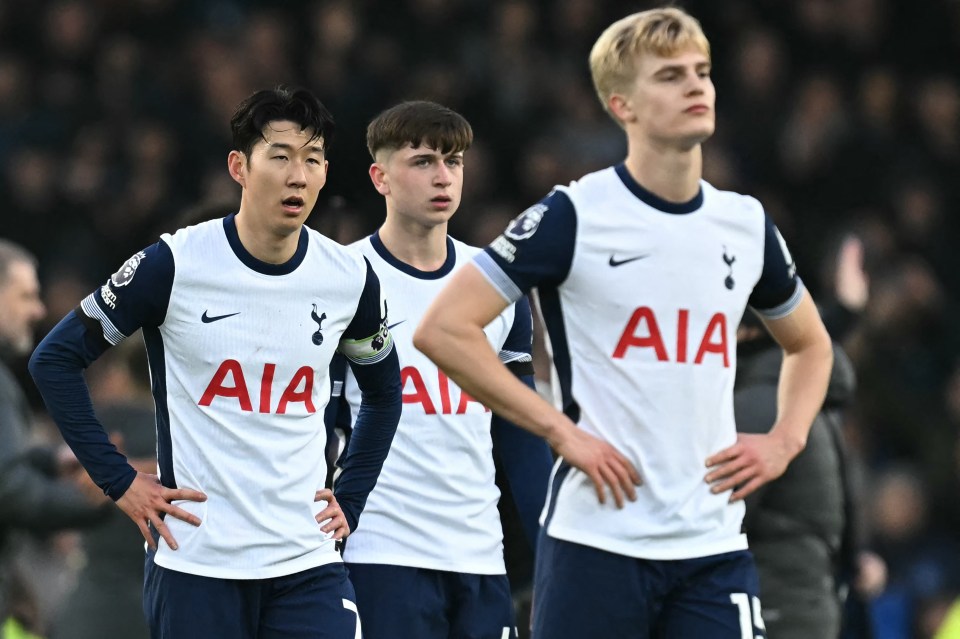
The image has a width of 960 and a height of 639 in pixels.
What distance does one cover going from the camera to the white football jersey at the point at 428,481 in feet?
20.1

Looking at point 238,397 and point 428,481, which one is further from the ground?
point 238,397

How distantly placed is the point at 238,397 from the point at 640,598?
132 centimetres

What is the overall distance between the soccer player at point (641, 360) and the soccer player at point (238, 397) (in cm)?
70

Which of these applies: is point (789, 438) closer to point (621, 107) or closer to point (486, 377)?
point (486, 377)

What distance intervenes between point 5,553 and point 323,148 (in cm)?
286

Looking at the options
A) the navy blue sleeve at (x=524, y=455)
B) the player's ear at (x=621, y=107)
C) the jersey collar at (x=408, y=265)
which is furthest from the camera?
the navy blue sleeve at (x=524, y=455)

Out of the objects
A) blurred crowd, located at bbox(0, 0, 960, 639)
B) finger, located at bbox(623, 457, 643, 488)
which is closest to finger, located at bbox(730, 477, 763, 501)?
finger, located at bbox(623, 457, 643, 488)

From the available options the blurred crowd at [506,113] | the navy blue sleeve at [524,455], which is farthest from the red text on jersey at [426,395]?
the blurred crowd at [506,113]

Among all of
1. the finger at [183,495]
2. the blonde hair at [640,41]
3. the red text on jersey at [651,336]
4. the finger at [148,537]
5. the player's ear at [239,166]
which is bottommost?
the finger at [148,537]

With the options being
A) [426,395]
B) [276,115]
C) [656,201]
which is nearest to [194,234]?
[276,115]

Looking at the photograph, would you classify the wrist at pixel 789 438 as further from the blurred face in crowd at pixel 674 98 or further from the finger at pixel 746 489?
the blurred face in crowd at pixel 674 98

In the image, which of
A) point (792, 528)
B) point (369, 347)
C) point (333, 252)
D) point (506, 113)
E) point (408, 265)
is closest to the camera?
point (333, 252)

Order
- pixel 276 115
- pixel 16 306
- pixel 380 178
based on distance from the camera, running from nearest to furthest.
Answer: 1. pixel 276 115
2. pixel 380 178
3. pixel 16 306

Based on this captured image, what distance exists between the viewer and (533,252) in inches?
191
